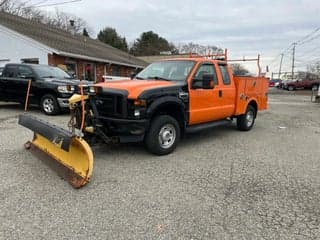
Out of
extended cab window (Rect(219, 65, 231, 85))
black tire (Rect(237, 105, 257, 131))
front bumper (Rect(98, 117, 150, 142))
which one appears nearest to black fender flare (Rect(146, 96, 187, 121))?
front bumper (Rect(98, 117, 150, 142))

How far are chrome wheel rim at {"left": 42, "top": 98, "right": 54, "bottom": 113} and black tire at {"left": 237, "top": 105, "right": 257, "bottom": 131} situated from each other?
5981 millimetres

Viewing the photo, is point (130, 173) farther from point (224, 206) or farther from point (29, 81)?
point (29, 81)

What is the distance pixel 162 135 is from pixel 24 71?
7.32 meters

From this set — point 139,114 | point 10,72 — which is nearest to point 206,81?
point 139,114

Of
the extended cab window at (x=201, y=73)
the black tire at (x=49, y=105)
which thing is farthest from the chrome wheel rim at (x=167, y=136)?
the black tire at (x=49, y=105)

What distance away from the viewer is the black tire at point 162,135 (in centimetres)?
570

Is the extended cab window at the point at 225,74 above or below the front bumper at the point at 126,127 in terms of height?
above

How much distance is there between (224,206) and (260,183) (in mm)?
1052

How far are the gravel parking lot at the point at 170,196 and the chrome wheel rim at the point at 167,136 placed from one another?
25cm

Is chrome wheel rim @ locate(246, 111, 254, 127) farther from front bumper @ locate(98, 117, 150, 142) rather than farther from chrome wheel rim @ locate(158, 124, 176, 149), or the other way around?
front bumper @ locate(98, 117, 150, 142)

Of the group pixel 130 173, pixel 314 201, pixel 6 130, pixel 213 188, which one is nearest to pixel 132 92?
pixel 130 173

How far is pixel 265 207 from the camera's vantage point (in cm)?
381

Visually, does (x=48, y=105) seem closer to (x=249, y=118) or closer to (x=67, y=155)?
(x=67, y=155)

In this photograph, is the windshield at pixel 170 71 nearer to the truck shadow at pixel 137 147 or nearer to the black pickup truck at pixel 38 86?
the truck shadow at pixel 137 147
